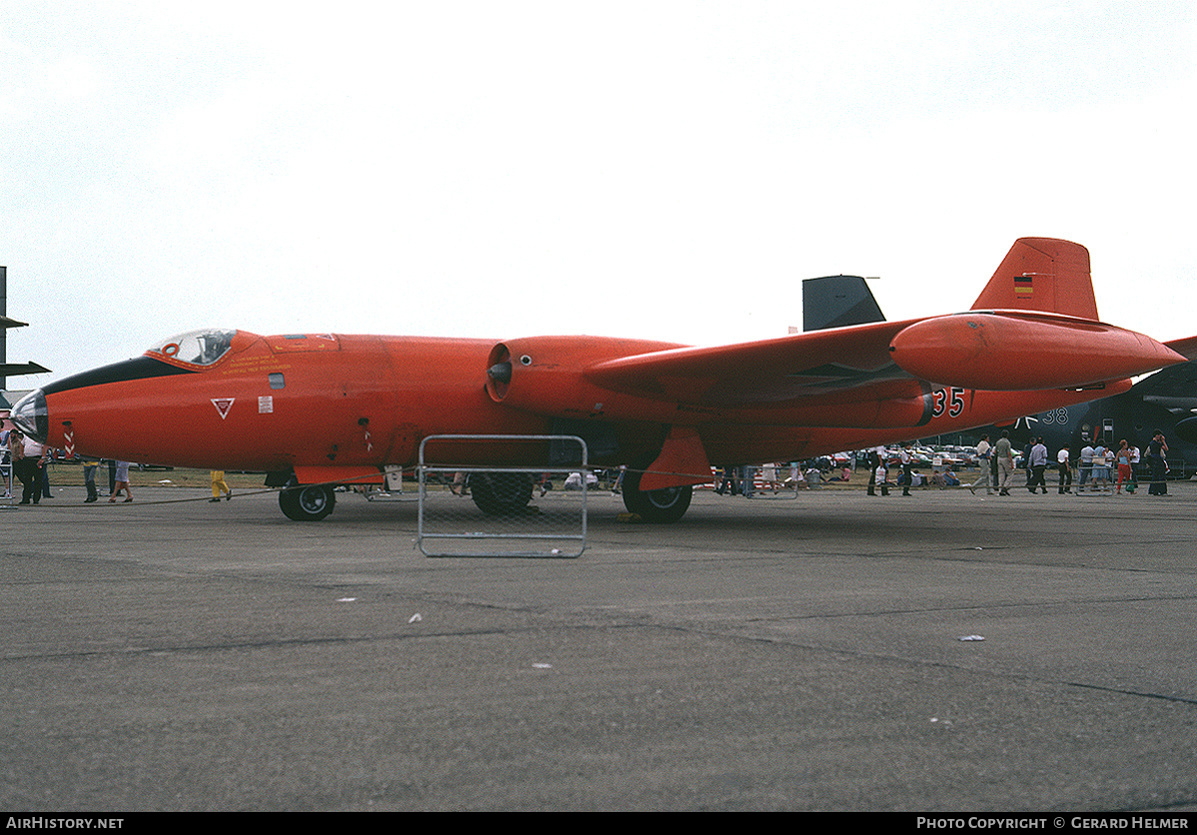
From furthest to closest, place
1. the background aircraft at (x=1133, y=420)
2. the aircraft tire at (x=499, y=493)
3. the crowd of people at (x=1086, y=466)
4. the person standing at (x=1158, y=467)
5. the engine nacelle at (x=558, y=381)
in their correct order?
1. the background aircraft at (x=1133, y=420)
2. the crowd of people at (x=1086, y=466)
3. the person standing at (x=1158, y=467)
4. the aircraft tire at (x=499, y=493)
5. the engine nacelle at (x=558, y=381)

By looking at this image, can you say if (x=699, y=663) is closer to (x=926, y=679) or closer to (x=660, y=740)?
(x=926, y=679)

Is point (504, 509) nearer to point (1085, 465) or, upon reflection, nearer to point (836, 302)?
point (836, 302)

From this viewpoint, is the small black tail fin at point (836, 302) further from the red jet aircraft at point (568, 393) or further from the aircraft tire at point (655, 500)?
the aircraft tire at point (655, 500)

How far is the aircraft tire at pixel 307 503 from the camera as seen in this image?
15.1m

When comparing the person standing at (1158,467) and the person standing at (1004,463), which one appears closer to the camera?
the person standing at (1158,467)

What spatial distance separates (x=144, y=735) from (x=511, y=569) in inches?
211

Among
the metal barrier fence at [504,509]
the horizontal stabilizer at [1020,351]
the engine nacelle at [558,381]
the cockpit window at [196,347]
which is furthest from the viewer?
the engine nacelle at [558,381]

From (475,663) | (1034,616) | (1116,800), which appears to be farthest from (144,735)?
(1034,616)

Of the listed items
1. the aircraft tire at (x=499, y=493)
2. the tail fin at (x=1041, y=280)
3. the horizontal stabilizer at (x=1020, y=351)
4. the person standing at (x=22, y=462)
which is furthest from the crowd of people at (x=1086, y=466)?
the person standing at (x=22, y=462)

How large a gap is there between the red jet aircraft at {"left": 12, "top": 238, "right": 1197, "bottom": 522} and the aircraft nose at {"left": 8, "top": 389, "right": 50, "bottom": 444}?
23 mm

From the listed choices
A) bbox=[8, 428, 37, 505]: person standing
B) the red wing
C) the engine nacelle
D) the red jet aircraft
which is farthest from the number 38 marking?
bbox=[8, 428, 37, 505]: person standing

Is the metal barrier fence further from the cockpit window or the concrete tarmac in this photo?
the cockpit window

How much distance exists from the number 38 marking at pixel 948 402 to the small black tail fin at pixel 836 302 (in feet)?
18.6

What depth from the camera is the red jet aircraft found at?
12.9 meters
